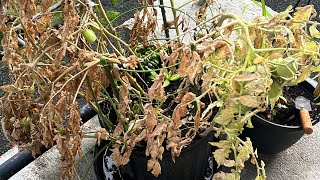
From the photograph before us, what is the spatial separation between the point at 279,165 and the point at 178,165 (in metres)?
0.34

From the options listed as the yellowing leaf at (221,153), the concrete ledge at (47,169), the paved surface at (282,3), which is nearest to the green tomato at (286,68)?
the yellowing leaf at (221,153)

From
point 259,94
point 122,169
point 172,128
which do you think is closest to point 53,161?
point 122,169

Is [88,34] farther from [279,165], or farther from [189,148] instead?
[279,165]

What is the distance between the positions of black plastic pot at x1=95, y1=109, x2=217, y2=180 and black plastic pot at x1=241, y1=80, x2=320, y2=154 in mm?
131

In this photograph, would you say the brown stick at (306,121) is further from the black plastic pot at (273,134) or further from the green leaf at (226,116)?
the green leaf at (226,116)

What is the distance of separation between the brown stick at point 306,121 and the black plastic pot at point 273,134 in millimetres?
40

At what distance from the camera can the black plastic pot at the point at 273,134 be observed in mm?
1109

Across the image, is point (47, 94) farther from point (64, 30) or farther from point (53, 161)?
point (53, 161)

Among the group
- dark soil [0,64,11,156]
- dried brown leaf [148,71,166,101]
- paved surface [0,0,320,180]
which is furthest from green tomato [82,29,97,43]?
dark soil [0,64,11,156]

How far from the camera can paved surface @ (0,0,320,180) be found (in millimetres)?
1193

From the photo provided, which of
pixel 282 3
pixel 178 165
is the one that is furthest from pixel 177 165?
pixel 282 3

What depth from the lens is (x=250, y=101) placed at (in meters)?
0.72

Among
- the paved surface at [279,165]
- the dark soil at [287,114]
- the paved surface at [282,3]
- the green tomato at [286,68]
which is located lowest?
the paved surface at [282,3]

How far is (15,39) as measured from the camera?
848 mm
